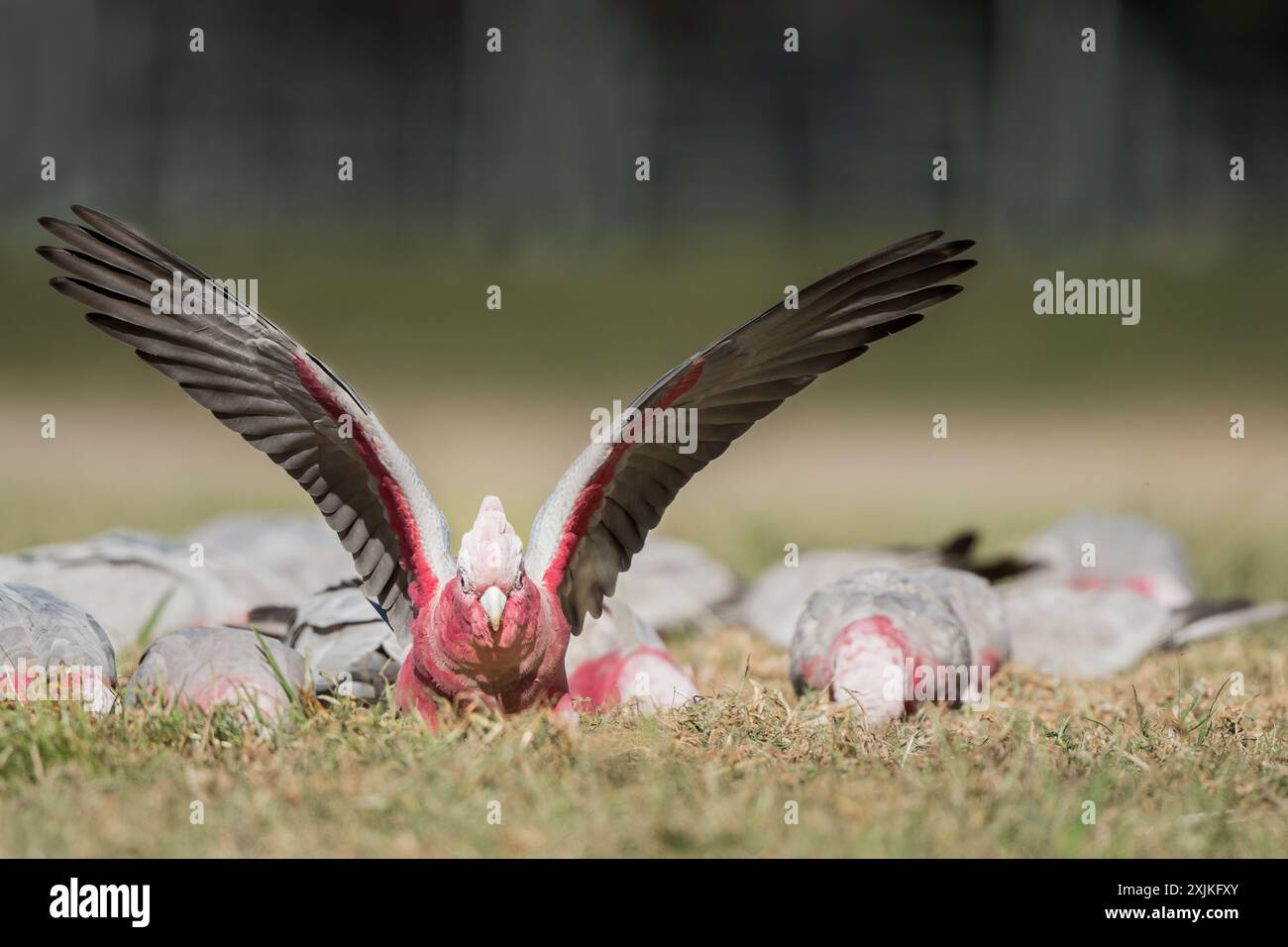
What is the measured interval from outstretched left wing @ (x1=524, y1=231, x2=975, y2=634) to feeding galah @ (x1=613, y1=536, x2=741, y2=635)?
1.30 metres

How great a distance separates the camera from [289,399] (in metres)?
2.43

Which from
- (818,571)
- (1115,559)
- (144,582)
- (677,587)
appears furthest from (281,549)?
(1115,559)

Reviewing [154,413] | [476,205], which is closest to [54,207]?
[154,413]

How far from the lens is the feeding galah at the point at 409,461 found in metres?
2.32

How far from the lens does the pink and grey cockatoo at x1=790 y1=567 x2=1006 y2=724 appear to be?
2.58m

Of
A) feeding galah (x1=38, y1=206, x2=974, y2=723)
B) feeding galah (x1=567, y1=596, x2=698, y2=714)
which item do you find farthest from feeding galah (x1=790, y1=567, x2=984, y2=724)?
feeding galah (x1=38, y1=206, x2=974, y2=723)

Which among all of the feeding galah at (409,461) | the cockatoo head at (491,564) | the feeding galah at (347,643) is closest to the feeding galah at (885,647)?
the feeding galah at (409,461)

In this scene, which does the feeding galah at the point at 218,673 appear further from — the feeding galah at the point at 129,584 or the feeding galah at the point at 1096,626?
the feeding galah at the point at 1096,626

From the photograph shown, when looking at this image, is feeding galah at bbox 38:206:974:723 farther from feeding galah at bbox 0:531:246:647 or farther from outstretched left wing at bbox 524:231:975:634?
feeding galah at bbox 0:531:246:647

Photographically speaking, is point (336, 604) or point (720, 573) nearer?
point (336, 604)

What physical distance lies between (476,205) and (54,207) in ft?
8.87

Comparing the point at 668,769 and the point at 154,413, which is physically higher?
the point at 154,413

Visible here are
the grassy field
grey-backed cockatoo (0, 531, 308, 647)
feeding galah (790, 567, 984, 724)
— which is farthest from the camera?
grey-backed cockatoo (0, 531, 308, 647)

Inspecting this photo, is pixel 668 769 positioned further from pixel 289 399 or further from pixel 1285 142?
pixel 1285 142
